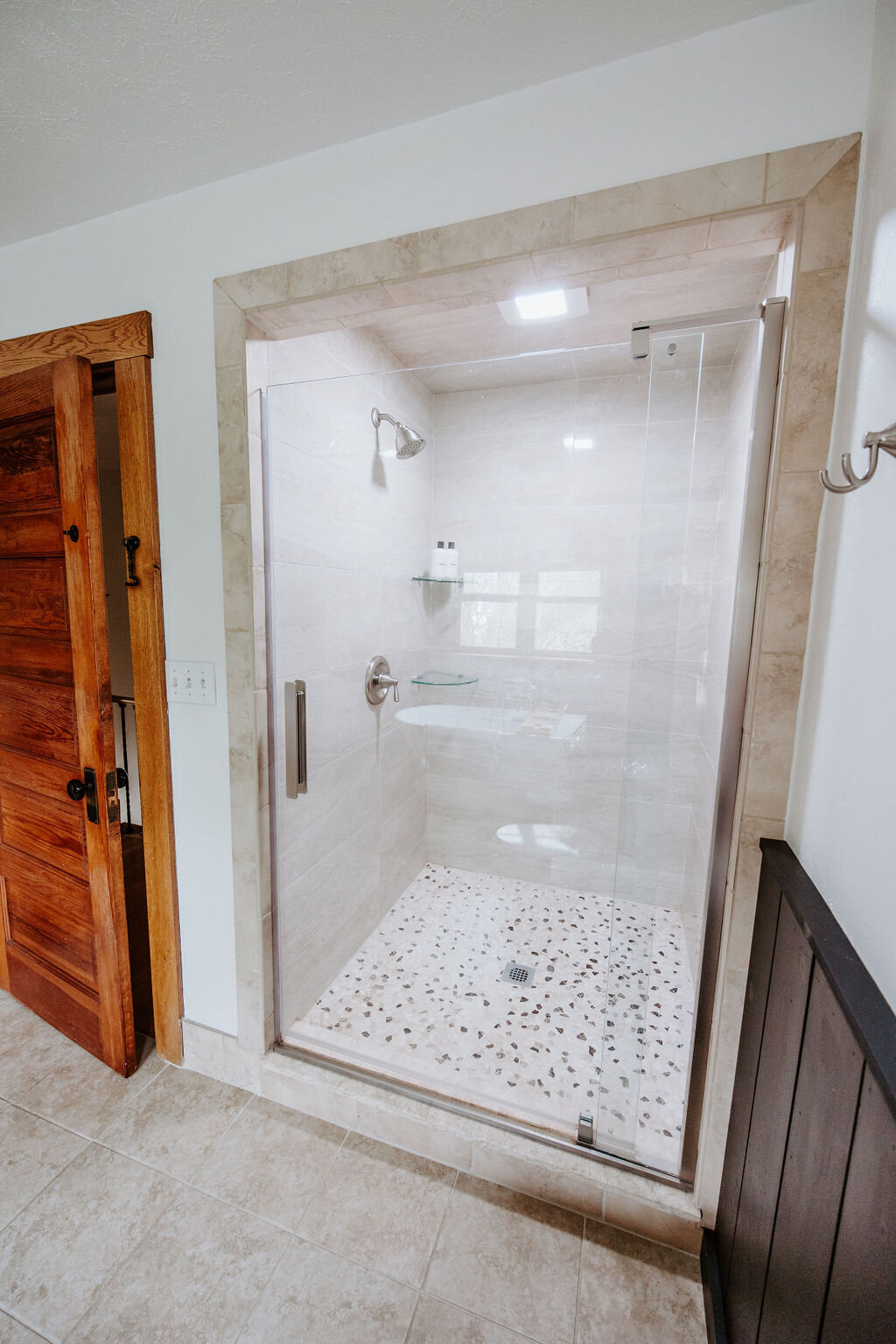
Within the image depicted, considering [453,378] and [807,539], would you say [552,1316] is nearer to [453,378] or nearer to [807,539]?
[807,539]

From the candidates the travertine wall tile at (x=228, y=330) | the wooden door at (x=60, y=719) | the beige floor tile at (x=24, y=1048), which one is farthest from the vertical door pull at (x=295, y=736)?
the beige floor tile at (x=24, y=1048)

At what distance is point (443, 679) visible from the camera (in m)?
1.85

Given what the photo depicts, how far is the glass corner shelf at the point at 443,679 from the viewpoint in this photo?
182 cm

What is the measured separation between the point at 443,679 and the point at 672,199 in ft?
4.43

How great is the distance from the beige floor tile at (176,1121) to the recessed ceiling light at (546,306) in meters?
2.35

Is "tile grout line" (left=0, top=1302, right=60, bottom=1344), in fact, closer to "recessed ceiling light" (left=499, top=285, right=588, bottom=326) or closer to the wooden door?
the wooden door

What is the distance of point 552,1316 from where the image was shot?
1.01m

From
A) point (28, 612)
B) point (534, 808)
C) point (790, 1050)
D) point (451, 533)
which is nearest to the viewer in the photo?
point (790, 1050)

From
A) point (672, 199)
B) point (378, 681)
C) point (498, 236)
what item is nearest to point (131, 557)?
point (378, 681)

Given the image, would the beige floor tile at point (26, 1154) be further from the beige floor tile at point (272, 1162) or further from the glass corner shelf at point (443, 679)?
the glass corner shelf at point (443, 679)

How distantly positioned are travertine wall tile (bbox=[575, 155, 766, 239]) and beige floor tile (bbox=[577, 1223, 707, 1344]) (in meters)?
2.08

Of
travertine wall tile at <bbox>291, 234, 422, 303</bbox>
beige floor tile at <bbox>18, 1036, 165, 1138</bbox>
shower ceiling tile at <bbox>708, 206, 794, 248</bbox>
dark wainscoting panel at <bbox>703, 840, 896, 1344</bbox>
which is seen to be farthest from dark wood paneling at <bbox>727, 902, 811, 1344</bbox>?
beige floor tile at <bbox>18, 1036, 165, 1138</bbox>

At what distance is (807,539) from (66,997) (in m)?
2.34

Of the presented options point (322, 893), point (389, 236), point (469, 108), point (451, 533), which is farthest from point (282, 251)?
point (322, 893)
